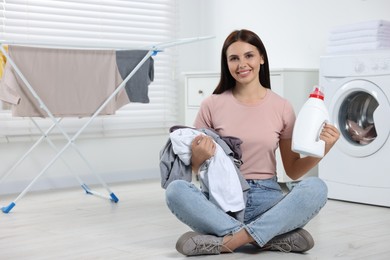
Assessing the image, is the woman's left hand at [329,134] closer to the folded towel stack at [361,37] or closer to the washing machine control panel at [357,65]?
the washing machine control panel at [357,65]

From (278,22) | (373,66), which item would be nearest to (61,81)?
(373,66)

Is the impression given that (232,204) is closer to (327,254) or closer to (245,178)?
(245,178)

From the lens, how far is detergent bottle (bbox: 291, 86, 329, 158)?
198 centimetres

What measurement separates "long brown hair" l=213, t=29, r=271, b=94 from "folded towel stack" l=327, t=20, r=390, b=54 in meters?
1.12

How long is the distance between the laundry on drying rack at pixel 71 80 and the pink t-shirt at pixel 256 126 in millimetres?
939

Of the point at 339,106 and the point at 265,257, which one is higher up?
the point at 339,106

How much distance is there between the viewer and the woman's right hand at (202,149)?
2.04 meters

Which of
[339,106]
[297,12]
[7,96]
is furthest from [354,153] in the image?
[7,96]

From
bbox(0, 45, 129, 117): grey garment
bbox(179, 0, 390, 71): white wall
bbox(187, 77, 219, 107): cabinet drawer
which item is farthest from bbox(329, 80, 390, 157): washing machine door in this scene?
bbox(0, 45, 129, 117): grey garment

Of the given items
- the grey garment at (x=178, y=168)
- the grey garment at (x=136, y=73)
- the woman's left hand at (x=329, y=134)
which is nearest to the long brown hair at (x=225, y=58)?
the grey garment at (x=178, y=168)

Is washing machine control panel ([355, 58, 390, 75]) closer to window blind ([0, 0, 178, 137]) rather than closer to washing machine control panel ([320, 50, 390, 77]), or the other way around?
washing machine control panel ([320, 50, 390, 77])

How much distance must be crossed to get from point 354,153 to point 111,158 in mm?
1629

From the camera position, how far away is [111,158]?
4.17 m

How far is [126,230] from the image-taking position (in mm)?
2596
